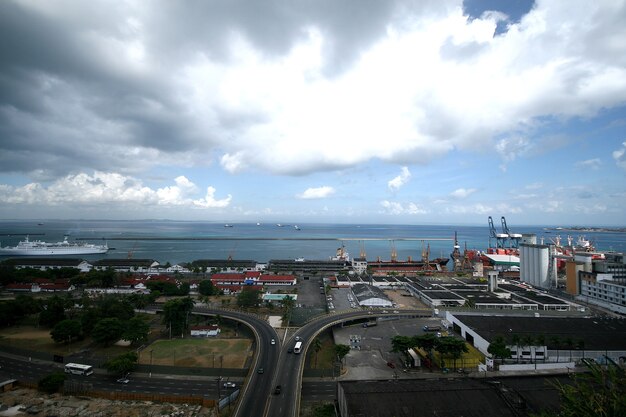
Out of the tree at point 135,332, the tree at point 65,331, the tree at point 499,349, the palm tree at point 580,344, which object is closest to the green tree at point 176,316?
the tree at point 135,332

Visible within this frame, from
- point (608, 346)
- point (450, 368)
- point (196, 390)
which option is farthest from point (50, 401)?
point (608, 346)

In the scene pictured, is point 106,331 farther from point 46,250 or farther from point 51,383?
point 46,250

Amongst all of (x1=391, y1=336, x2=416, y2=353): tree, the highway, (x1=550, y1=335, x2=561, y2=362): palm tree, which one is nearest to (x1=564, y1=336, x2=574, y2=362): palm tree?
(x1=550, y1=335, x2=561, y2=362): palm tree

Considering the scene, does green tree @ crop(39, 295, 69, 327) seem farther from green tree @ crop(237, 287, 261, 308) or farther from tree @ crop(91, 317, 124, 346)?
green tree @ crop(237, 287, 261, 308)

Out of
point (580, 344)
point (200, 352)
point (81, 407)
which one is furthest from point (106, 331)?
point (580, 344)

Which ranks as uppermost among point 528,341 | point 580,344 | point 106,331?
point 528,341
